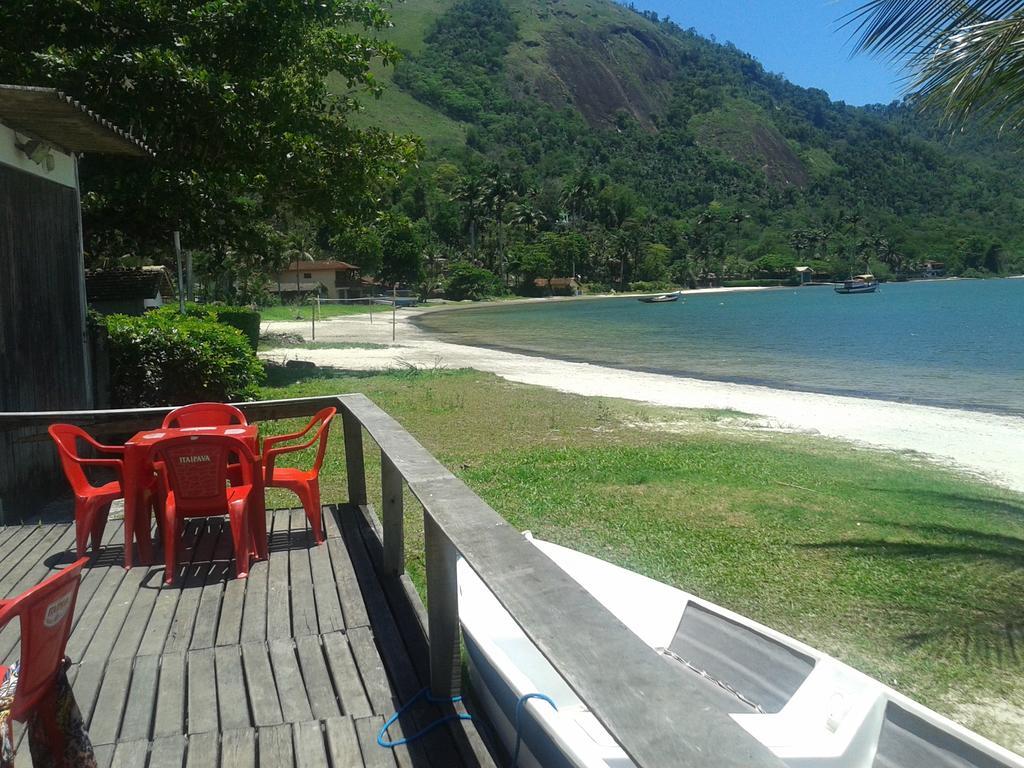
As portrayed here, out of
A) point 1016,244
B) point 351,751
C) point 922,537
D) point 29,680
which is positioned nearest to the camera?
point 29,680

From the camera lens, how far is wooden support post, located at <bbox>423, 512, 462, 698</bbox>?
2980mm

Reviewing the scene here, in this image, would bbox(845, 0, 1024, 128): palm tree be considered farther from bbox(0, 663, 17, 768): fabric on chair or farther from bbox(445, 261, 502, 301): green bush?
bbox(445, 261, 502, 301): green bush

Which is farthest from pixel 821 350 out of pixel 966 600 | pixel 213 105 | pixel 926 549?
pixel 966 600

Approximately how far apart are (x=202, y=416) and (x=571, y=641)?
4.36m

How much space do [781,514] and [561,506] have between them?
2004 mm

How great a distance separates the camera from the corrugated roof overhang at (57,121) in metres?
6.08

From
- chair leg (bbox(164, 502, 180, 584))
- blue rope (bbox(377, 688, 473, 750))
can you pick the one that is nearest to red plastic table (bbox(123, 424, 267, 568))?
chair leg (bbox(164, 502, 180, 584))

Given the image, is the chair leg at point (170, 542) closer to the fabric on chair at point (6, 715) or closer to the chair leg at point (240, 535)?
the chair leg at point (240, 535)

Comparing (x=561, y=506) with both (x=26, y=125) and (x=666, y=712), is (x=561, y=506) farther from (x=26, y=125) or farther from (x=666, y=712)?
(x=666, y=712)

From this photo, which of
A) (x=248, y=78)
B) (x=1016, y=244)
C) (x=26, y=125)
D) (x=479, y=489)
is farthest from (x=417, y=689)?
(x=1016, y=244)

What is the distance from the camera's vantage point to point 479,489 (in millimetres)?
8344

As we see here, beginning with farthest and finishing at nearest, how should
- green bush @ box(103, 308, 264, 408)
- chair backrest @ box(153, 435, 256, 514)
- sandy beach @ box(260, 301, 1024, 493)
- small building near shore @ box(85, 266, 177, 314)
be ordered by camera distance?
small building near shore @ box(85, 266, 177, 314)
sandy beach @ box(260, 301, 1024, 493)
green bush @ box(103, 308, 264, 408)
chair backrest @ box(153, 435, 256, 514)

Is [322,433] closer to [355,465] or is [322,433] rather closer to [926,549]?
[355,465]

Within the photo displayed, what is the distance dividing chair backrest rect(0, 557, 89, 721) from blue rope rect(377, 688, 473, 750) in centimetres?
115
